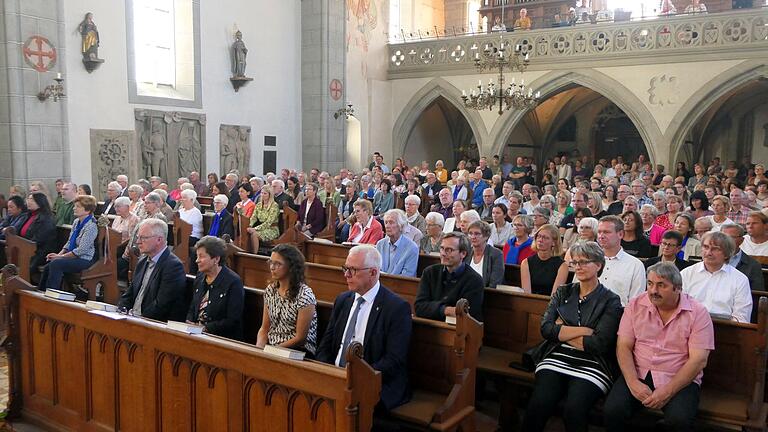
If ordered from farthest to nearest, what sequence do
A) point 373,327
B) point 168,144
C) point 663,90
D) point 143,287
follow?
1. point 663,90
2. point 168,144
3. point 143,287
4. point 373,327

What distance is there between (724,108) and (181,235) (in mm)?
14680

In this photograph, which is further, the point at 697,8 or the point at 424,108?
the point at 424,108

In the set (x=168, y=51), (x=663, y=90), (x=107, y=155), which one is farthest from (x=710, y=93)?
(x=107, y=155)

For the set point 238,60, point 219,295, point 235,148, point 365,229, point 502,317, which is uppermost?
point 238,60

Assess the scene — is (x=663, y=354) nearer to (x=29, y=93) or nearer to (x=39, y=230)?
(x=39, y=230)

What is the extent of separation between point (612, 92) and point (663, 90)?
1.05 meters

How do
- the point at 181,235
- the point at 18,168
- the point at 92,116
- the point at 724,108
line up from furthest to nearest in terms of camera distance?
1. the point at 724,108
2. the point at 92,116
3. the point at 18,168
4. the point at 181,235

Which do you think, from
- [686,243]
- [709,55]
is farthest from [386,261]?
[709,55]

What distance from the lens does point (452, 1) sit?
782 inches

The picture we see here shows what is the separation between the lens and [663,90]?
13.4m

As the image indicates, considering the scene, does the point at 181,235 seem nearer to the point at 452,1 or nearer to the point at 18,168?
the point at 18,168

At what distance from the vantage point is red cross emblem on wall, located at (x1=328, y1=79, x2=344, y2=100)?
49.8 feet

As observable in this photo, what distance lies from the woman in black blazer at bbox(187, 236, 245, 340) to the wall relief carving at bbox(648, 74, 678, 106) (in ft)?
39.4

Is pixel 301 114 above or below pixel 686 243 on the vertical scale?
above
